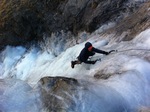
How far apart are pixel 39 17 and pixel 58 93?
1145 centimetres

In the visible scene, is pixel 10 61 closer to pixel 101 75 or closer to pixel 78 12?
pixel 78 12

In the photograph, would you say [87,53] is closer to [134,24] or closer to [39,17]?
[134,24]

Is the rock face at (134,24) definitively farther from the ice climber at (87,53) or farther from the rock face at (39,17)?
the rock face at (39,17)

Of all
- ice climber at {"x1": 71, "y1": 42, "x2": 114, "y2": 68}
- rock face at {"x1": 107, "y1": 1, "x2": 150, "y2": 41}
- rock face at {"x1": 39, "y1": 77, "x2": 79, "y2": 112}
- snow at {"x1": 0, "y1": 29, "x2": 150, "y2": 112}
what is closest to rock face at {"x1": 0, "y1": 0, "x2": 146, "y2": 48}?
snow at {"x1": 0, "y1": 29, "x2": 150, "y2": 112}

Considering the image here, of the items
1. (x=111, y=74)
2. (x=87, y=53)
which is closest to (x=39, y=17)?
(x=87, y=53)

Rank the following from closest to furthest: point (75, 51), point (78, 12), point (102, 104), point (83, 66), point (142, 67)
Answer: point (102, 104) → point (142, 67) → point (83, 66) → point (75, 51) → point (78, 12)

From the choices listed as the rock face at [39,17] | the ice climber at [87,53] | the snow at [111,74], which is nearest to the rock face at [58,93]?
the snow at [111,74]

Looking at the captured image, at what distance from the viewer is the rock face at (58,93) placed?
8836mm

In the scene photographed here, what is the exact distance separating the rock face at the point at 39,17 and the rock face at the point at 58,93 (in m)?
8.34

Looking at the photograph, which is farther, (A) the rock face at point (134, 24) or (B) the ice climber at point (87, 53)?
(A) the rock face at point (134, 24)

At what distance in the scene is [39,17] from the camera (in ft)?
66.0

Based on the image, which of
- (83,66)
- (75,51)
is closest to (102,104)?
(83,66)

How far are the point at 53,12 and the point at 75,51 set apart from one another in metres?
4.79

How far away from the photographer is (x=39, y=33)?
20.0 meters
